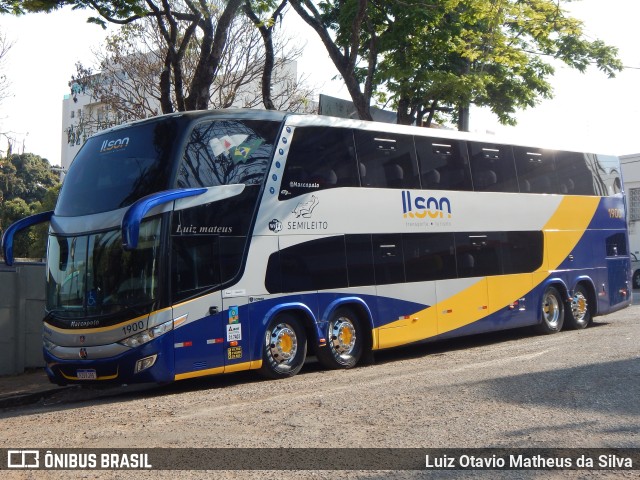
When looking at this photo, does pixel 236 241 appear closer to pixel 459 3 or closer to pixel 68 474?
pixel 68 474

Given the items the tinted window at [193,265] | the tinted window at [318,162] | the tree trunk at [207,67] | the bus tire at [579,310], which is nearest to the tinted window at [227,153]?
the tinted window at [318,162]

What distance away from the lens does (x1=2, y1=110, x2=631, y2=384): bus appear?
1142cm

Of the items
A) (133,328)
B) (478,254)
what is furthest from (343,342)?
(478,254)

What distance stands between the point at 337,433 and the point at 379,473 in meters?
1.54

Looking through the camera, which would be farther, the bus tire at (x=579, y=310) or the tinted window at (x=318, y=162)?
the bus tire at (x=579, y=310)

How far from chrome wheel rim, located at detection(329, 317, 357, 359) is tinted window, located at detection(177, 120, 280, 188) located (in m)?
2.87

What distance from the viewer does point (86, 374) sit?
37.8 feet

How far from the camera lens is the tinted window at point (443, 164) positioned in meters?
15.7

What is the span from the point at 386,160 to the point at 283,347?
4077 mm

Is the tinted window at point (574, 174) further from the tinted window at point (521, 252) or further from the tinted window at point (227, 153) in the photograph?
the tinted window at point (227, 153)

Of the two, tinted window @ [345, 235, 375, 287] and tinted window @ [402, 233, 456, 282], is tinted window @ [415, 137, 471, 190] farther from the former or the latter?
tinted window @ [345, 235, 375, 287]

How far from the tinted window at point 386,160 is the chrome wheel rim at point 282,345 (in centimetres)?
302

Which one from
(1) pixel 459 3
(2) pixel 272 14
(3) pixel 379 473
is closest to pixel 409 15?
(1) pixel 459 3

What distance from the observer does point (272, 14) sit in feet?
59.8
